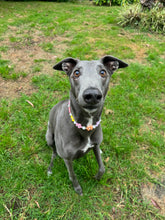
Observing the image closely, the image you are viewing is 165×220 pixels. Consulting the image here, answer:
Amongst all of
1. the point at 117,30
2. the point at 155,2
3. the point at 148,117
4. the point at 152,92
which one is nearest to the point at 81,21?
the point at 117,30

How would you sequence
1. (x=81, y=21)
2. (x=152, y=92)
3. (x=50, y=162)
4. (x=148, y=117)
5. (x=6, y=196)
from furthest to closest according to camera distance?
(x=81, y=21) < (x=152, y=92) < (x=148, y=117) < (x=50, y=162) < (x=6, y=196)

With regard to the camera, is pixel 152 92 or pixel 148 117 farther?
pixel 152 92

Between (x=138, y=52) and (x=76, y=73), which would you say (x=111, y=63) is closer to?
(x=76, y=73)

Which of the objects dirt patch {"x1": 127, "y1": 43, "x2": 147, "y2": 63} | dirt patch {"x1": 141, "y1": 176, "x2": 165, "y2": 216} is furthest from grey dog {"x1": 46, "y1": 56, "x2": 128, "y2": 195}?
dirt patch {"x1": 127, "y1": 43, "x2": 147, "y2": 63}

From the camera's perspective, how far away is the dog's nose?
Answer: 1445mm

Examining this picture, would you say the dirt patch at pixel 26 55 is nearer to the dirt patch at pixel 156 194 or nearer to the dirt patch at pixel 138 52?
the dirt patch at pixel 138 52

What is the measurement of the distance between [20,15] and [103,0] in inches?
293

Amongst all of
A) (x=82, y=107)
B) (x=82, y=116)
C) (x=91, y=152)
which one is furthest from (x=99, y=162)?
(x=82, y=107)

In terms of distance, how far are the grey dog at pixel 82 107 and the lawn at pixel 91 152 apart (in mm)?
393

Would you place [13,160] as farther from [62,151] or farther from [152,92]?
[152,92]

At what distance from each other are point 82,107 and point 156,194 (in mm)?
1974

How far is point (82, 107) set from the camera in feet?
5.45

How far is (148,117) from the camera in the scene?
382 cm

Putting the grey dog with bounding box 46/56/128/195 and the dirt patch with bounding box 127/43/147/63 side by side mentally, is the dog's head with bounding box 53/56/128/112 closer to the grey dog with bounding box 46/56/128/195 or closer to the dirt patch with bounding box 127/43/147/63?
the grey dog with bounding box 46/56/128/195
